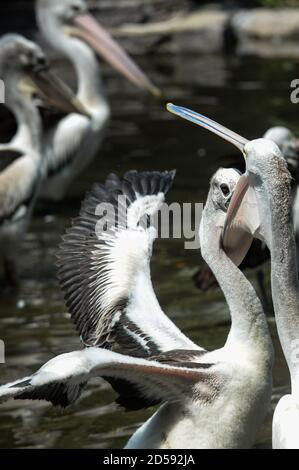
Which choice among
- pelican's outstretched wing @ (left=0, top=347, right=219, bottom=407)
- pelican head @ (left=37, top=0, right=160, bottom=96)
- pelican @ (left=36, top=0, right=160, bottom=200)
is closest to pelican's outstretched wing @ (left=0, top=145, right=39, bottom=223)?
pelican @ (left=36, top=0, right=160, bottom=200)

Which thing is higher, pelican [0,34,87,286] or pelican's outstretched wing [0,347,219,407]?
pelican [0,34,87,286]

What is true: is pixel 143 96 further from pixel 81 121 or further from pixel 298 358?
pixel 298 358

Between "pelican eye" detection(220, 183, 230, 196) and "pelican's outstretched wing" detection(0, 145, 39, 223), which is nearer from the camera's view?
"pelican eye" detection(220, 183, 230, 196)

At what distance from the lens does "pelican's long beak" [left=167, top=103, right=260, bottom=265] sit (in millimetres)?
4035

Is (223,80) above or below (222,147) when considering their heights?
above

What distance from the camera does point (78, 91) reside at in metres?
9.88

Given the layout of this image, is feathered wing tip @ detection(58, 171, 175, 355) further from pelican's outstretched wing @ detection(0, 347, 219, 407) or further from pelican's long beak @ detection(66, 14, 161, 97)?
pelican's long beak @ detection(66, 14, 161, 97)

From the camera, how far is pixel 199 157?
10375 mm

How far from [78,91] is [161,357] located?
5.99 metres

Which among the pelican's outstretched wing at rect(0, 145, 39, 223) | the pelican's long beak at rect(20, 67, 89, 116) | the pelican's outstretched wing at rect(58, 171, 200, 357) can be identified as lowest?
the pelican's outstretched wing at rect(58, 171, 200, 357)

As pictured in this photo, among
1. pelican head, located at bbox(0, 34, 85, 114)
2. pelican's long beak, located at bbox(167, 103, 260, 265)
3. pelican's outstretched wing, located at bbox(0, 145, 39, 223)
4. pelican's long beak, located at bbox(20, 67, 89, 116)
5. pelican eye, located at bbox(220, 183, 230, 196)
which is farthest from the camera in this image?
pelican's long beak, located at bbox(20, 67, 89, 116)

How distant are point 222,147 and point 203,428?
6667mm

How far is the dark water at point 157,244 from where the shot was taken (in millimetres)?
5344
